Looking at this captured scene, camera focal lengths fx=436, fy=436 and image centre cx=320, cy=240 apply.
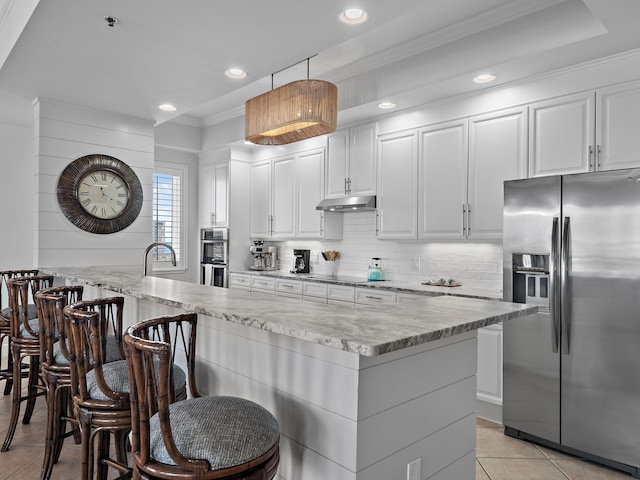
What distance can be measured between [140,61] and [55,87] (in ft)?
3.72

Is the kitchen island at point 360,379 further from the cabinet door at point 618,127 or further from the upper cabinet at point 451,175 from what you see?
the upper cabinet at point 451,175

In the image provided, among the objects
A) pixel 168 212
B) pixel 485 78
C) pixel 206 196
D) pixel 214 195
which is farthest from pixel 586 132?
pixel 168 212

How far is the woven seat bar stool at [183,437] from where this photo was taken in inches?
47.8

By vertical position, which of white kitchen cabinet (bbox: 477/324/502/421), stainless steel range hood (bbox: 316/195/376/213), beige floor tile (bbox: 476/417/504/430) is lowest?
beige floor tile (bbox: 476/417/504/430)

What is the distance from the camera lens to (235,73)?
3275 millimetres

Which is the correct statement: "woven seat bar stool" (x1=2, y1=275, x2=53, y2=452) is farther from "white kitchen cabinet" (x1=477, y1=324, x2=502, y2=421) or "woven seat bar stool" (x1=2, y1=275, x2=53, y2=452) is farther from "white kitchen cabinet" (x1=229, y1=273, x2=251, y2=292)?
"white kitchen cabinet" (x1=477, y1=324, x2=502, y2=421)

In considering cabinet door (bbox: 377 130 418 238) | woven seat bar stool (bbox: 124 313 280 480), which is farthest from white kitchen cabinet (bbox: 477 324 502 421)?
woven seat bar stool (bbox: 124 313 280 480)

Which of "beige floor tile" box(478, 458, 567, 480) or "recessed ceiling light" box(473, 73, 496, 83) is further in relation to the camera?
"recessed ceiling light" box(473, 73, 496, 83)

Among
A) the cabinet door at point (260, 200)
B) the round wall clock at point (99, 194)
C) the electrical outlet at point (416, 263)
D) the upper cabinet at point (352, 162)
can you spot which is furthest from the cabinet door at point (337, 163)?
the round wall clock at point (99, 194)

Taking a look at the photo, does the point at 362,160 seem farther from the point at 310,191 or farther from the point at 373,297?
the point at 373,297

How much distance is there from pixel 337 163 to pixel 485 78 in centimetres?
183

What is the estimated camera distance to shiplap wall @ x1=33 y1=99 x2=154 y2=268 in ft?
13.0

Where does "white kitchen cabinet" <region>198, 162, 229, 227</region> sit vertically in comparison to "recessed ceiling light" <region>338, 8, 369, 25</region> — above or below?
below

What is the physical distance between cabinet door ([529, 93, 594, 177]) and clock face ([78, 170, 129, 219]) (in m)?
3.78
